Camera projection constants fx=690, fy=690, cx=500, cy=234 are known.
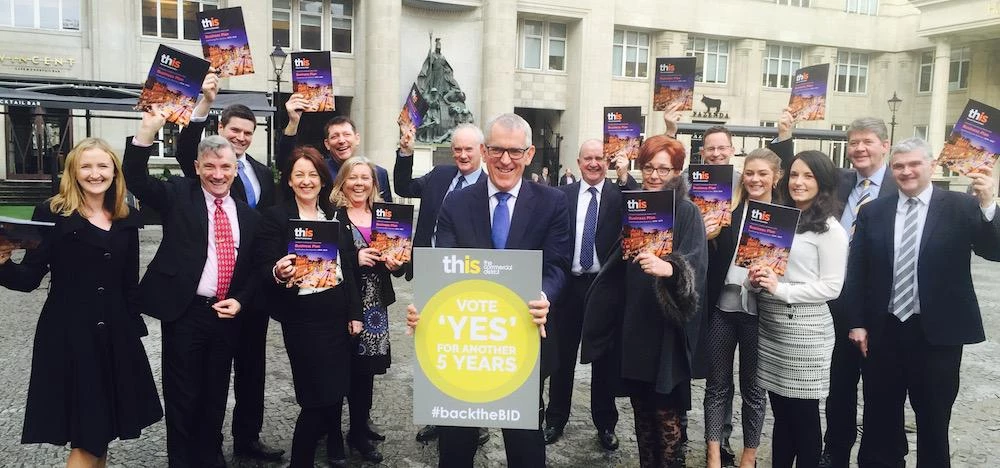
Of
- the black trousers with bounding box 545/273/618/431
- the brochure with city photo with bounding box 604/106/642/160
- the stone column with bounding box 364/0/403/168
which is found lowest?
the black trousers with bounding box 545/273/618/431

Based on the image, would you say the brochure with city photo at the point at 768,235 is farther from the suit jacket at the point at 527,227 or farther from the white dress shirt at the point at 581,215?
the white dress shirt at the point at 581,215

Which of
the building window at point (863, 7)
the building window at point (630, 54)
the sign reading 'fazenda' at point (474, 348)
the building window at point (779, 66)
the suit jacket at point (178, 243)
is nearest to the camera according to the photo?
the sign reading 'fazenda' at point (474, 348)

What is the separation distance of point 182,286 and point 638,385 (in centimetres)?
270

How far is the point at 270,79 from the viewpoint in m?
28.7

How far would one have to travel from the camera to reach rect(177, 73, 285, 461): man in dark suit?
450 cm

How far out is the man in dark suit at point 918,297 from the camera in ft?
13.0

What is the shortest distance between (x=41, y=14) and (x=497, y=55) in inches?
713

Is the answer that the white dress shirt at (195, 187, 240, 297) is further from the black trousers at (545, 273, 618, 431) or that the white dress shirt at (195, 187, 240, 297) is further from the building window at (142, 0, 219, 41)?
the building window at (142, 0, 219, 41)

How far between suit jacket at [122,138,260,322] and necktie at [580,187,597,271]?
89.0 inches

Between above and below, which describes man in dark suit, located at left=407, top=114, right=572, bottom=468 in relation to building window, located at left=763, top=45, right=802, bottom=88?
below

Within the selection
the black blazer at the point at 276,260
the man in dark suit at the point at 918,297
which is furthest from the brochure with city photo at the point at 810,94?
the black blazer at the point at 276,260

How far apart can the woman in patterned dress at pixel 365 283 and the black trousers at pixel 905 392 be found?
306 cm

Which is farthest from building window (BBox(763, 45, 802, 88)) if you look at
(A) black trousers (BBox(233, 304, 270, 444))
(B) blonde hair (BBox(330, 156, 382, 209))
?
(A) black trousers (BBox(233, 304, 270, 444))

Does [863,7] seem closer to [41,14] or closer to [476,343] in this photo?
[41,14]
